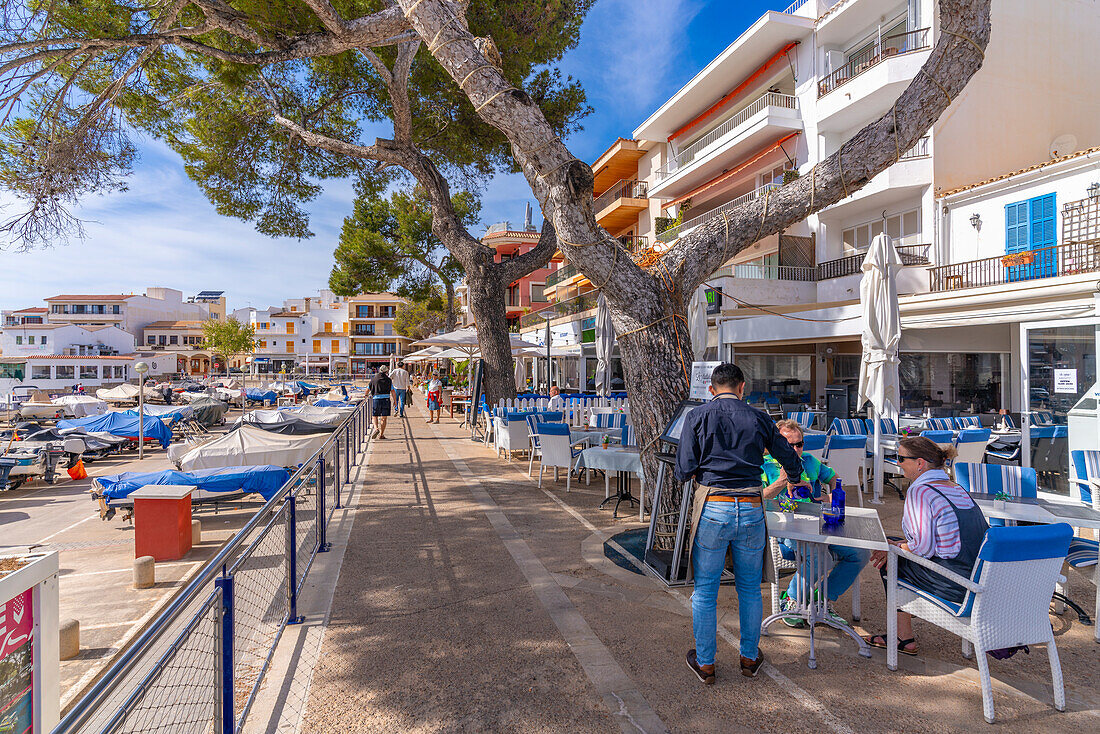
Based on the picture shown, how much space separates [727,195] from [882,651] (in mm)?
22569

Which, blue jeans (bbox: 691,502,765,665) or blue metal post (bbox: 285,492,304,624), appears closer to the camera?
blue jeans (bbox: 691,502,765,665)

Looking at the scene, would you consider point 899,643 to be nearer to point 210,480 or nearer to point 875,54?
point 210,480

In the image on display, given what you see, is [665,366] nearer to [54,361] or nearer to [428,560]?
[428,560]

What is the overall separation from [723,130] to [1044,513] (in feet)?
70.3

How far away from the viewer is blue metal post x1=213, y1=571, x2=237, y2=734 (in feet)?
8.03

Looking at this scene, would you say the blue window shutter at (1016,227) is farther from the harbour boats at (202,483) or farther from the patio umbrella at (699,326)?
the harbour boats at (202,483)

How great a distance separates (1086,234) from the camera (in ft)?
39.4

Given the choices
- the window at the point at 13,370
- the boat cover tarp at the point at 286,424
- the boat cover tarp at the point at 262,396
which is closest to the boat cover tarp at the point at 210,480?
the boat cover tarp at the point at 286,424

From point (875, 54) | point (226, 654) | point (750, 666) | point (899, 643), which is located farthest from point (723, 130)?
point (226, 654)

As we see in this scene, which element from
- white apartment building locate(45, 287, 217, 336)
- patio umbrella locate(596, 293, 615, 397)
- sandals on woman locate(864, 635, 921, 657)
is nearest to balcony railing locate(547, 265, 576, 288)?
patio umbrella locate(596, 293, 615, 397)

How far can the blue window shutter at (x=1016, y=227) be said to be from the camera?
13508mm

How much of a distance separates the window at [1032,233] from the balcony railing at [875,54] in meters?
5.45

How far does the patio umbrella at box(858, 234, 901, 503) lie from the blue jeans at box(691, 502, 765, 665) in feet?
18.1

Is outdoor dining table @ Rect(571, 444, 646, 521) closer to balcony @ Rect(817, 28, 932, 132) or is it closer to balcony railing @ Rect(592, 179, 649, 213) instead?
balcony @ Rect(817, 28, 932, 132)
